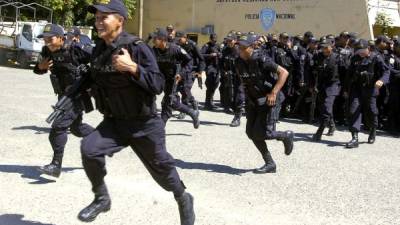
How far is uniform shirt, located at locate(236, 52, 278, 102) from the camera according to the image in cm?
666

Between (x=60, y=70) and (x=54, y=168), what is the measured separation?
5.11 ft

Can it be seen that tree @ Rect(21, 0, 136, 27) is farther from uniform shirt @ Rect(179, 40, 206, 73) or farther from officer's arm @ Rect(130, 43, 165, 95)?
officer's arm @ Rect(130, 43, 165, 95)

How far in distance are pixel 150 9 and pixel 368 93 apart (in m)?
25.5

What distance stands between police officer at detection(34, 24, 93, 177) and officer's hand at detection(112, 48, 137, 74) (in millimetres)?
2265

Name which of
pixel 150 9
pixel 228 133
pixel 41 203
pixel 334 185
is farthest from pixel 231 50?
pixel 150 9

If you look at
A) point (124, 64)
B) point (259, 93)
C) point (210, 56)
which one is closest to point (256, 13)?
point (210, 56)

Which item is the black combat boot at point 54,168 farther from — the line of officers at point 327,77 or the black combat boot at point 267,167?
the line of officers at point 327,77

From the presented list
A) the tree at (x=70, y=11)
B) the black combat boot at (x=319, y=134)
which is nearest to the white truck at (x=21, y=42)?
the tree at (x=70, y=11)

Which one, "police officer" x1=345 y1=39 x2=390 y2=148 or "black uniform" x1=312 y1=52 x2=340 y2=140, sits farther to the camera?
"black uniform" x1=312 y1=52 x2=340 y2=140

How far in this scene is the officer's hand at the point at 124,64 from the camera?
3.76m

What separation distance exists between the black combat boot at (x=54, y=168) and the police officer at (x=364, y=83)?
15.8 feet

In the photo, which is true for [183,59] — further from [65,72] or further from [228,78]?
[228,78]

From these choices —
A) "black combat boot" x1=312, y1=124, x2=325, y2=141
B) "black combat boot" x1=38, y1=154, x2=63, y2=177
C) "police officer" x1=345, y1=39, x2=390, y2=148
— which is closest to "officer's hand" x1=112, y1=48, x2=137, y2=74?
"black combat boot" x1=38, y1=154, x2=63, y2=177

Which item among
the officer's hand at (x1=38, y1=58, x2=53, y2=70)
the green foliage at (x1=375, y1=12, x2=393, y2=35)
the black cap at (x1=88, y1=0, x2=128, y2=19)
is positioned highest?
the green foliage at (x1=375, y1=12, x2=393, y2=35)
